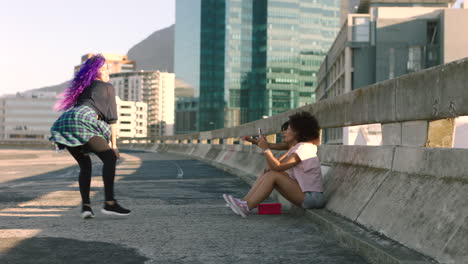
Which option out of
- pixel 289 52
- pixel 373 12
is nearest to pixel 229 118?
pixel 289 52

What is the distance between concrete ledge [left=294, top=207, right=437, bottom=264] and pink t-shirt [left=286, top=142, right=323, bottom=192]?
0.50 meters

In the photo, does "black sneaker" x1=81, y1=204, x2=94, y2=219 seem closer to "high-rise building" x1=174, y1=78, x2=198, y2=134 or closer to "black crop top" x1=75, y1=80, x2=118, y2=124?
"black crop top" x1=75, y1=80, x2=118, y2=124

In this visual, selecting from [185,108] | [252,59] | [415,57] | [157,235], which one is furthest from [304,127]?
[185,108]

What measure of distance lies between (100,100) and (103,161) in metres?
0.68

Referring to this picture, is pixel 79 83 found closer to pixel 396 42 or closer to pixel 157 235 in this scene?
pixel 157 235

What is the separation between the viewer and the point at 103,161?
6.28 metres

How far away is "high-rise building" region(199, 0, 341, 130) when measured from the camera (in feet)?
493

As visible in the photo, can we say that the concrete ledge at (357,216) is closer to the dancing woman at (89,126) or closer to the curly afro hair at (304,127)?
the curly afro hair at (304,127)

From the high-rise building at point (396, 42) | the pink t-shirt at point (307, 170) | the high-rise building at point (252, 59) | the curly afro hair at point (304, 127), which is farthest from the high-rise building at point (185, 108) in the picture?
the pink t-shirt at point (307, 170)

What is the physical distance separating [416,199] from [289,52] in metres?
151

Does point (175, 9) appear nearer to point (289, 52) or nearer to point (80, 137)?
point (289, 52)

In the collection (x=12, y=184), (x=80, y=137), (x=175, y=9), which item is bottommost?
(x=12, y=184)

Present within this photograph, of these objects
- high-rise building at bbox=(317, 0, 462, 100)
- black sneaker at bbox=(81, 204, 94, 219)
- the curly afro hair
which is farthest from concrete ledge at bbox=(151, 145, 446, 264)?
high-rise building at bbox=(317, 0, 462, 100)

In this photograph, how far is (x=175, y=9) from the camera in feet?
602
